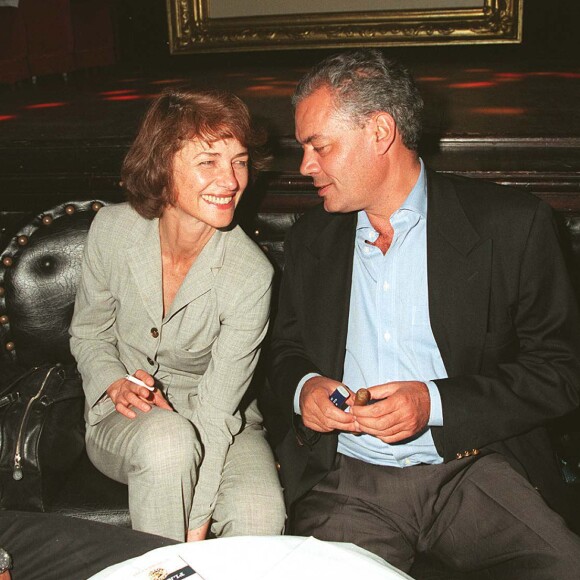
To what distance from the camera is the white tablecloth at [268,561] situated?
122cm

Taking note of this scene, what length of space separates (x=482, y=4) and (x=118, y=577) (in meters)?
7.09

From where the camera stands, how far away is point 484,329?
177 cm

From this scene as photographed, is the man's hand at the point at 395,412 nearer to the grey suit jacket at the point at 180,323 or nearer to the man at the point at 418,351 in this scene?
the man at the point at 418,351

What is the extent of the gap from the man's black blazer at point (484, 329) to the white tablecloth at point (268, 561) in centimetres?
51

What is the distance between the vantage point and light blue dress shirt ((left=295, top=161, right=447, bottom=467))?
178 cm

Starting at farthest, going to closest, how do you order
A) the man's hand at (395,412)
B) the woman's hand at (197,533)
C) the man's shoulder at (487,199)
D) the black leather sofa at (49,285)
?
the black leather sofa at (49,285) < the woman's hand at (197,533) < the man's shoulder at (487,199) < the man's hand at (395,412)

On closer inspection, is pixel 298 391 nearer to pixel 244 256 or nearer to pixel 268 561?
pixel 244 256

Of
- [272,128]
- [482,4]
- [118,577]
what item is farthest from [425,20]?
[118,577]

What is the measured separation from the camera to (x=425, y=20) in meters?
7.34

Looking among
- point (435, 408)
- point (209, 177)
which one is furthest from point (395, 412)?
point (209, 177)

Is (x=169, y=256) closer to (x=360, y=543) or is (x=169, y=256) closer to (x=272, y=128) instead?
(x=360, y=543)

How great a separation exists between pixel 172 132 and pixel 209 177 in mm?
146

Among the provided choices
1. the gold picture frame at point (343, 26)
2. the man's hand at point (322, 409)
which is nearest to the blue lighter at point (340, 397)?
the man's hand at point (322, 409)

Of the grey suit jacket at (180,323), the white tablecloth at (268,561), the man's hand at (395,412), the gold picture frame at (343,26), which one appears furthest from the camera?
the gold picture frame at (343,26)
